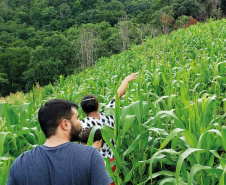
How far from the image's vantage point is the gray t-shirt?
Answer: 3.54 ft

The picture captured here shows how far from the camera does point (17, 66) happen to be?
3397 centimetres

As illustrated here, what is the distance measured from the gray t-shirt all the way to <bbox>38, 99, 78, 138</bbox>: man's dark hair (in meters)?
0.09

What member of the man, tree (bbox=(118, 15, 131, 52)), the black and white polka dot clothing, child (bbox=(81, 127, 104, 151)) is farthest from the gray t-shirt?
tree (bbox=(118, 15, 131, 52))

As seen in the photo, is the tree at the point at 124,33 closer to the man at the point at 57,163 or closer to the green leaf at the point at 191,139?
the green leaf at the point at 191,139

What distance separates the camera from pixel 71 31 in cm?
3988

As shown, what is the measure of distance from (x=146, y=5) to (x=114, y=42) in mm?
18473

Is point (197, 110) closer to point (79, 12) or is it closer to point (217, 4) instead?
point (217, 4)

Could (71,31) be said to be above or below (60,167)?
above

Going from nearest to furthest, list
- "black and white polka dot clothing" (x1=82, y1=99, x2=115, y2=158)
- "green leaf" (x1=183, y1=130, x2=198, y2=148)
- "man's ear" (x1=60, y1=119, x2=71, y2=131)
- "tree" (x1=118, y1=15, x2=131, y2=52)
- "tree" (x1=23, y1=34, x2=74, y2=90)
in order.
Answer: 1. "man's ear" (x1=60, y1=119, x2=71, y2=131)
2. "green leaf" (x1=183, y1=130, x2=198, y2=148)
3. "black and white polka dot clothing" (x1=82, y1=99, x2=115, y2=158)
4. "tree" (x1=118, y1=15, x2=131, y2=52)
5. "tree" (x1=23, y1=34, x2=74, y2=90)

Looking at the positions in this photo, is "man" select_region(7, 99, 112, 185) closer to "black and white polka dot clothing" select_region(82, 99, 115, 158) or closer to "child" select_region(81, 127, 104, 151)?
"child" select_region(81, 127, 104, 151)

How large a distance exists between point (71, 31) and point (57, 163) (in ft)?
134

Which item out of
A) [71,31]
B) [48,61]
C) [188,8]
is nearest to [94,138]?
[188,8]

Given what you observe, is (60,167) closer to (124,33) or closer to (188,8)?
(124,33)

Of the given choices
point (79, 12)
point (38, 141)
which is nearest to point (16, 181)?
point (38, 141)
